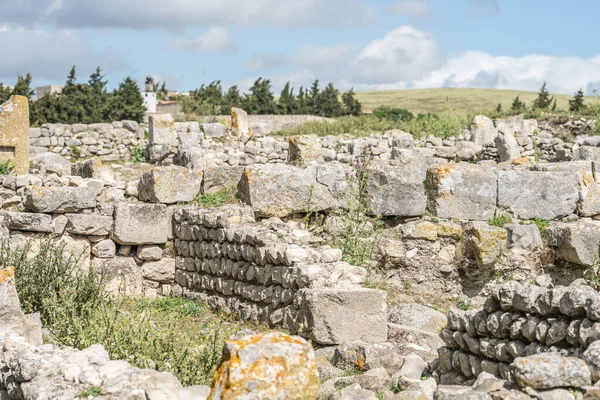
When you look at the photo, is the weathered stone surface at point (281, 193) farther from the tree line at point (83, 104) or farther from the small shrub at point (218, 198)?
the tree line at point (83, 104)

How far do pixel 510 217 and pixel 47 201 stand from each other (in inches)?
247

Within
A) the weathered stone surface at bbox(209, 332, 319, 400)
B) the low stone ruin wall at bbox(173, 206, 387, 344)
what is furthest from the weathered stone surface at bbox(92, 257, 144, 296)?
the weathered stone surface at bbox(209, 332, 319, 400)

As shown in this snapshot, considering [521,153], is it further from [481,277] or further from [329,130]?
[481,277]

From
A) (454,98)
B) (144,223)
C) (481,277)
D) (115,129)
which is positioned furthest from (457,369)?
(454,98)

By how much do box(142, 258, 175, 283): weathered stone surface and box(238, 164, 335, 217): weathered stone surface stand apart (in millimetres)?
1575

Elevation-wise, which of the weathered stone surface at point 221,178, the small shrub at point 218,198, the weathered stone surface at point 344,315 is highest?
the weathered stone surface at point 221,178

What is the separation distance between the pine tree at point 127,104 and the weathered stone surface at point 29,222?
66.1ft

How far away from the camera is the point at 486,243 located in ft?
33.7

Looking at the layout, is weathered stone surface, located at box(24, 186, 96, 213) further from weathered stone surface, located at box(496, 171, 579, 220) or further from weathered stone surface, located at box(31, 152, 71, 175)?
weathered stone surface, located at box(496, 171, 579, 220)

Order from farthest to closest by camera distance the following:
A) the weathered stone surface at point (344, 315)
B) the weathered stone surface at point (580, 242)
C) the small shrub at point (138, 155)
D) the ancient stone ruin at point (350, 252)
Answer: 1. the small shrub at point (138, 155)
2. the weathered stone surface at point (580, 242)
3. the weathered stone surface at point (344, 315)
4. the ancient stone ruin at point (350, 252)

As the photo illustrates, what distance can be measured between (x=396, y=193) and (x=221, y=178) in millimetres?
2583

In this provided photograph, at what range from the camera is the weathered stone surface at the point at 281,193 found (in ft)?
34.8

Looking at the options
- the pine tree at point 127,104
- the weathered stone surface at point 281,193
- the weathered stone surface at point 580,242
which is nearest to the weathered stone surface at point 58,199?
the weathered stone surface at point 281,193

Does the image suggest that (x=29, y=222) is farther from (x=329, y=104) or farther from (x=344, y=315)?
(x=329, y=104)
